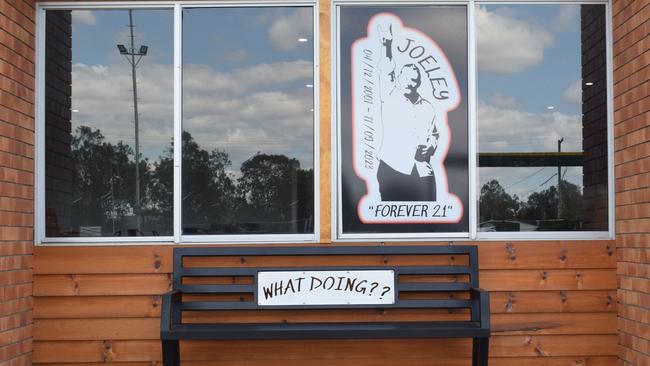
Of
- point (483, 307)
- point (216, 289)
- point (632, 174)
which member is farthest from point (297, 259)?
point (632, 174)

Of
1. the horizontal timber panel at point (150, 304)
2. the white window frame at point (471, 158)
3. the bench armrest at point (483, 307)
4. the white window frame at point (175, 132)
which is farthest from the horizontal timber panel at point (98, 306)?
the bench armrest at point (483, 307)

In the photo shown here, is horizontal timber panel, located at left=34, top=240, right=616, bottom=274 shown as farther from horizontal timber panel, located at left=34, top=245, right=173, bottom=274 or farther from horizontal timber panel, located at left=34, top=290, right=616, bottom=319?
horizontal timber panel, located at left=34, top=290, right=616, bottom=319

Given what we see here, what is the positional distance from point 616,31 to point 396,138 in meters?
1.55

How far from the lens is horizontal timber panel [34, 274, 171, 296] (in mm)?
4875

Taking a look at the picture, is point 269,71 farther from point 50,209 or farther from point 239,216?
point 50,209

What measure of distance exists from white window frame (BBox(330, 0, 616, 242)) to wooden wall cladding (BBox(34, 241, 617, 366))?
0.26 feet

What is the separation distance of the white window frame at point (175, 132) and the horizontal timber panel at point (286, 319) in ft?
1.60

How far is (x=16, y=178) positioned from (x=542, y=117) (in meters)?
3.36

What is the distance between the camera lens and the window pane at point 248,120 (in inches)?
196

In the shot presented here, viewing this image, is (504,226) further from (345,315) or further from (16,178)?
(16,178)

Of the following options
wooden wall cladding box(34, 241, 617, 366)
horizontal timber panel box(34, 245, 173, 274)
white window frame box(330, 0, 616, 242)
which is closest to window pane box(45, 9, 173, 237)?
horizontal timber panel box(34, 245, 173, 274)

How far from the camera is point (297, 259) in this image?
4.87 m

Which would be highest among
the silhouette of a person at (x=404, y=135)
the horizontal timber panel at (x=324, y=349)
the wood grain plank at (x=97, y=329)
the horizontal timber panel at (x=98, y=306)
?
the silhouette of a person at (x=404, y=135)

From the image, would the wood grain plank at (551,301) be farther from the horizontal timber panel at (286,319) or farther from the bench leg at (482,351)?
the bench leg at (482,351)
